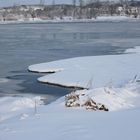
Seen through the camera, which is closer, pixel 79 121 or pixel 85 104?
pixel 79 121

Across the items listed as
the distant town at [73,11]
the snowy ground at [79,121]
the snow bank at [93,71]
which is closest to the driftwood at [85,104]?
the snowy ground at [79,121]

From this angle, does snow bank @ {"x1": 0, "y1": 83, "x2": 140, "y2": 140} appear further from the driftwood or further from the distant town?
Result: the distant town

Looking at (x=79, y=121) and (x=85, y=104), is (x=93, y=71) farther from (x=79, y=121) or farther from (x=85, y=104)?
(x=79, y=121)

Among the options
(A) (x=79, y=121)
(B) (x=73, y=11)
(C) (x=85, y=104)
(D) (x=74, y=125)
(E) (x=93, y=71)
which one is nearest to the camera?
(D) (x=74, y=125)

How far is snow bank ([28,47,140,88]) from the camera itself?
520 inches

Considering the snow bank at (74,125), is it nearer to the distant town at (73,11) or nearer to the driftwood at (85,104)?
the driftwood at (85,104)

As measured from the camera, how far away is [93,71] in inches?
601

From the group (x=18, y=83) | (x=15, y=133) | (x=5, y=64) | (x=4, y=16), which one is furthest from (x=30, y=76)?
(x=4, y=16)

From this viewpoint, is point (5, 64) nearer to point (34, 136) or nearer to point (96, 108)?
point (96, 108)

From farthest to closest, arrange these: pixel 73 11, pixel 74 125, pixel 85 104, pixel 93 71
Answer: pixel 73 11
pixel 93 71
pixel 85 104
pixel 74 125

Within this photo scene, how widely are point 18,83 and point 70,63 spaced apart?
4.21 metres

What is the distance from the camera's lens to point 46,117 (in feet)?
20.1

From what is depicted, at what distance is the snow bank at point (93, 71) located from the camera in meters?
13.2

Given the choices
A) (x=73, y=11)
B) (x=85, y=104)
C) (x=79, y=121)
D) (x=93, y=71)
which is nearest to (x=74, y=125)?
(x=79, y=121)
